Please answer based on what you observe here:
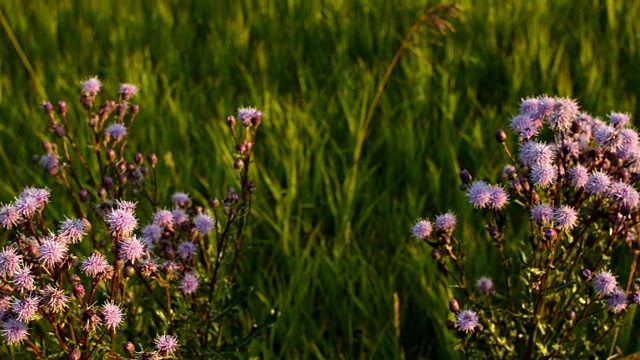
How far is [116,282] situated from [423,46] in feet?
8.42

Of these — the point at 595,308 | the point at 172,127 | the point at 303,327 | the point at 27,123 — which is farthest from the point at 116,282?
the point at 27,123

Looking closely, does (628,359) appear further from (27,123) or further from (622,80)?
(27,123)

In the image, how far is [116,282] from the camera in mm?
1830

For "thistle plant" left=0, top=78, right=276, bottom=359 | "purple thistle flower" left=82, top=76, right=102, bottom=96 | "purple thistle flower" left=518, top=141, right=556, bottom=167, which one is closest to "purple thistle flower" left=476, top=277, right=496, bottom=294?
"purple thistle flower" left=518, top=141, right=556, bottom=167

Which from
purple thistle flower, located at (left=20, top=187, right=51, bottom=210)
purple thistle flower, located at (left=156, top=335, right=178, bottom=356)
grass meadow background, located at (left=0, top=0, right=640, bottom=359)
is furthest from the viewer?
grass meadow background, located at (left=0, top=0, right=640, bottom=359)

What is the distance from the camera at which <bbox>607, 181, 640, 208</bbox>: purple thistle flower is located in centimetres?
192

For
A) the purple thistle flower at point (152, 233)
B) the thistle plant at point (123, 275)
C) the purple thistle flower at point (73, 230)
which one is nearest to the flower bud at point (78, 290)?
the thistle plant at point (123, 275)

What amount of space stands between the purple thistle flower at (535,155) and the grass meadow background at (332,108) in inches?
27.4

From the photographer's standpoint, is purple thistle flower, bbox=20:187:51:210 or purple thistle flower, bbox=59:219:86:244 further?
purple thistle flower, bbox=20:187:51:210

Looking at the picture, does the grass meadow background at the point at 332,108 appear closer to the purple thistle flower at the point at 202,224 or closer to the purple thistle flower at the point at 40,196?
the purple thistle flower at the point at 202,224

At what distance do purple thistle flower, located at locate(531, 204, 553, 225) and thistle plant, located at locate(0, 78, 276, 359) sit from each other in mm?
762

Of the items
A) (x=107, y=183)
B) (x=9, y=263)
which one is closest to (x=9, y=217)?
(x=9, y=263)

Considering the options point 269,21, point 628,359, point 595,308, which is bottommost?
point 628,359

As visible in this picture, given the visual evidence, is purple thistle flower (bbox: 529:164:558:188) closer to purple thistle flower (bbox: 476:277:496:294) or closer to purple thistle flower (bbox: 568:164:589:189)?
purple thistle flower (bbox: 568:164:589:189)
